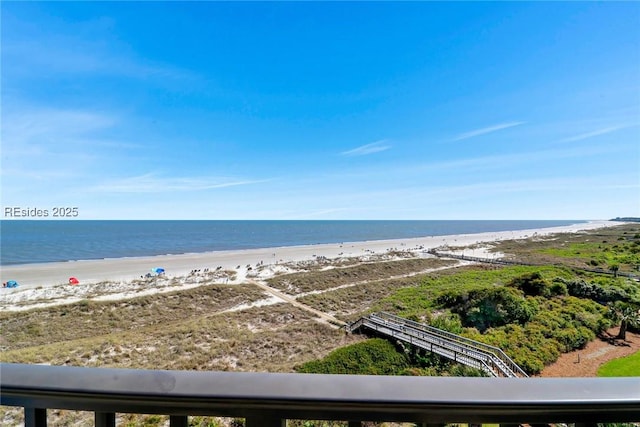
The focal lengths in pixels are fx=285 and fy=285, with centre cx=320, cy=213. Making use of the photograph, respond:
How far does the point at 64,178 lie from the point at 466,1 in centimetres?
414

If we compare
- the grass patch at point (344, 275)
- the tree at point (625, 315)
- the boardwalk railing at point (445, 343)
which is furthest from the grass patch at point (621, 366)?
the grass patch at point (344, 275)

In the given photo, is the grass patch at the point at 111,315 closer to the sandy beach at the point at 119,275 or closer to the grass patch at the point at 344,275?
the sandy beach at the point at 119,275

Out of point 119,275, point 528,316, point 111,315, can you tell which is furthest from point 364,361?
point 119,275

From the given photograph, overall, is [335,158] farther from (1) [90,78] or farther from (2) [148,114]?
(1) [90,78]

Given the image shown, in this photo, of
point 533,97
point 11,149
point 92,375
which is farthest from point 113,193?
point 533,97

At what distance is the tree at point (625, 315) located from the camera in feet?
14.4

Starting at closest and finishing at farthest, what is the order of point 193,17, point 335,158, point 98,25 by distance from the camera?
point 98,25
point 193,17
point 335,158

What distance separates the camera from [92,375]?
→ 0.54m

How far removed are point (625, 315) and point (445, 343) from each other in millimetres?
2852

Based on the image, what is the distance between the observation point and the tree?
4.39 metres

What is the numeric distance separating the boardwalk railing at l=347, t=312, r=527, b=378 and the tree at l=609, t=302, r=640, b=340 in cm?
172

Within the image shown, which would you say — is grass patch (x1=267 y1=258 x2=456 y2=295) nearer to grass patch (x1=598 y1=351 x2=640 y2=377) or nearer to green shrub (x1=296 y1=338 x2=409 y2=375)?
green shrub (x1=296 y1=338 x2=409 y2=375)

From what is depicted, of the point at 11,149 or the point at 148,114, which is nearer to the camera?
the point at 11,149

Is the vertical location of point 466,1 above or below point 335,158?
below
